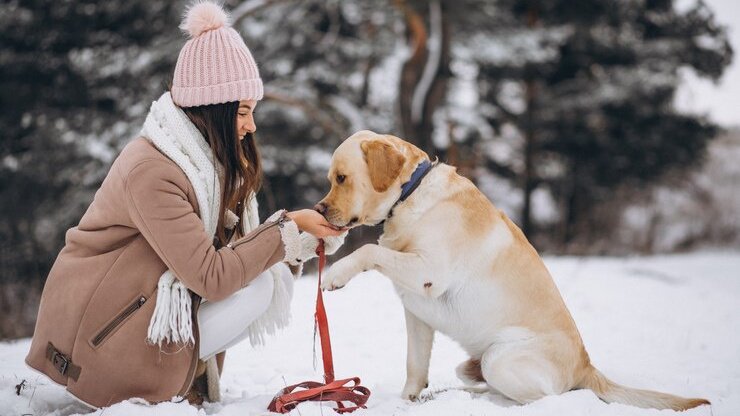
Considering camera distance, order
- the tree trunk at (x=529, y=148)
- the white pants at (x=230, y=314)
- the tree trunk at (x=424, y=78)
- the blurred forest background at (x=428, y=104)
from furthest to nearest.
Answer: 1. the tree trunk at (x=529, y=148)
2. the blurred forest background at (x=428, y=104)
3. the tree trunk at (x=424, y=78)
4. the white pants at (x=230, y=314)

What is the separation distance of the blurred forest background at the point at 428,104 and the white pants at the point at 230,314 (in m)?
4.96

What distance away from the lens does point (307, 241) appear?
2.73 metres

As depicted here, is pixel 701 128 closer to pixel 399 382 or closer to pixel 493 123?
pixel 493 123

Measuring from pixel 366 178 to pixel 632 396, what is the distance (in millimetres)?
1515

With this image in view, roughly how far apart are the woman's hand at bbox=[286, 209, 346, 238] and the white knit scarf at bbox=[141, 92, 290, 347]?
0.34m

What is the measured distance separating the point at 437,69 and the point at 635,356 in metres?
6.20

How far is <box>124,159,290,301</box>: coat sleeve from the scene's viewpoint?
2.17 metres

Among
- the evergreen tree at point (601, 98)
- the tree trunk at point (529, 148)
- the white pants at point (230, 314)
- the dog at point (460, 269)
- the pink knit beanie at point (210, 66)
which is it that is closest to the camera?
the pink knit beanie at point (210, 66)

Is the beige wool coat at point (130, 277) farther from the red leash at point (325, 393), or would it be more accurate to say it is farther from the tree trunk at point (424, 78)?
the tree trunk at point (424, 78)

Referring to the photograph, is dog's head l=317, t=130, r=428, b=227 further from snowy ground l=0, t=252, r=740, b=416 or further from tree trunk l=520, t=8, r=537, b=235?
→ tree trunk l=520, t=8, r=537, b=235

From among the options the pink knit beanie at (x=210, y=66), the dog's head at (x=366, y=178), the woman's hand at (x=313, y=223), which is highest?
the pink knit beanie at (x=210, y=66)

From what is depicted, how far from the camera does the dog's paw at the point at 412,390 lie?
286 centimetres

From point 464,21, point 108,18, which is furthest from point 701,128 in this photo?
point 108,18

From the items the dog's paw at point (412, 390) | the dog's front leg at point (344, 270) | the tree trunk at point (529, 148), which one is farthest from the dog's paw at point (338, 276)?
the tree trunk at point (529, 148)
